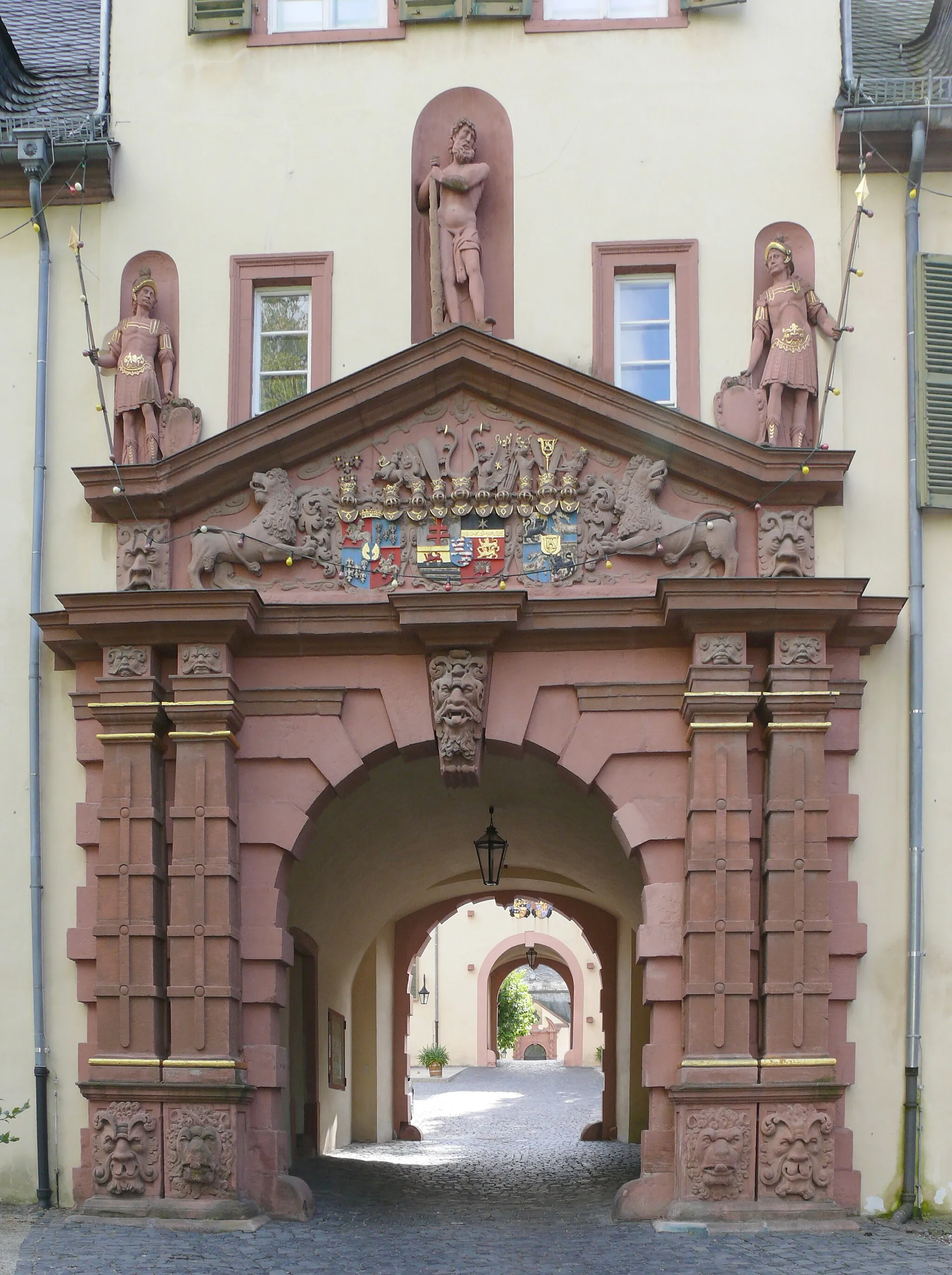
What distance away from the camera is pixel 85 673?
14.1 metres

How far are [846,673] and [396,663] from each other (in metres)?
3.00

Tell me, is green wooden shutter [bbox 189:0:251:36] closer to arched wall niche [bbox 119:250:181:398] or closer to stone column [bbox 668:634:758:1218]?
arched wall niche [bbox 119:250:181:398]

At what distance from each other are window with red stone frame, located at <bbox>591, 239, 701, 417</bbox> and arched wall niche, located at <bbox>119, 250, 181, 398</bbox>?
2.96 metres

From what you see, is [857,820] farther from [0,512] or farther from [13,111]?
[13,111]

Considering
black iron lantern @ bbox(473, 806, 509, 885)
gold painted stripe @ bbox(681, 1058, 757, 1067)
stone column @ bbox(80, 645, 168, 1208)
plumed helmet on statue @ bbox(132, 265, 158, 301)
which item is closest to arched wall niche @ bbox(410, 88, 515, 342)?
plumed helmet on statue @ bbox(132, 265, 158, 301)

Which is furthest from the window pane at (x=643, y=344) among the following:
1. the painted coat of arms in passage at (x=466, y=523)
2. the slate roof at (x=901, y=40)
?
the slate roof at (x=901, y=40)

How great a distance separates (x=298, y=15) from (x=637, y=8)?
2.50m

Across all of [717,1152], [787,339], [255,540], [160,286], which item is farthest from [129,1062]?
[787,339]

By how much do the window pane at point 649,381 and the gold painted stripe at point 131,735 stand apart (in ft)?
13.3

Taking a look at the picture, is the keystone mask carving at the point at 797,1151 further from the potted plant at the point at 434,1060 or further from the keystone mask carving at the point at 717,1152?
the potted plant at the point at 434,1060

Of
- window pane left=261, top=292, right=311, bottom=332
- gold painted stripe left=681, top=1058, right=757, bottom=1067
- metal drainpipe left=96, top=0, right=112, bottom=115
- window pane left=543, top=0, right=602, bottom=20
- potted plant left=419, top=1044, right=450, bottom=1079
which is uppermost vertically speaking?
window pane left=543, top=0, right=602, bottom=20

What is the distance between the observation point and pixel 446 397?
46.4 feet

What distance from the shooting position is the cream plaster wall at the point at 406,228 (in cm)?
1391

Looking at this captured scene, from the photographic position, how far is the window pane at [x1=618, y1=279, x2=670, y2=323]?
47.8 ft
